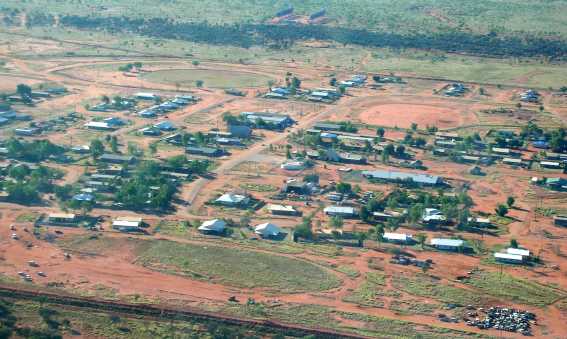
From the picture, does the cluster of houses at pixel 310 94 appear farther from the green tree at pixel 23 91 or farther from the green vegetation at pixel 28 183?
the green vegetation at pixel 28 183

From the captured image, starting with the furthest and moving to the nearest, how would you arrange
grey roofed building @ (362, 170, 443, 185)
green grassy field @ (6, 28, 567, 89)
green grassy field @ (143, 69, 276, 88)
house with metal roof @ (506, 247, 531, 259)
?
green grassy field @ (6, 28, 567, 89), green grassy field @ (143, 69, 276, 88), grey roofed building @ (362, 170, 443, 185), house with metal roof @ (506, 247, 531, 259)

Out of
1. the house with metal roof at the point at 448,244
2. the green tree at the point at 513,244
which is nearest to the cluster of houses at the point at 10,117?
the house with metal roof at the point at 448,244

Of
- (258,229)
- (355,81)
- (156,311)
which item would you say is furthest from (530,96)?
(156,311)

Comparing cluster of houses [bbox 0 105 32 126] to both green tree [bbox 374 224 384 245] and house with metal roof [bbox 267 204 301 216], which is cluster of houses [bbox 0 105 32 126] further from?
green tree [bbox 374 224 384 245]

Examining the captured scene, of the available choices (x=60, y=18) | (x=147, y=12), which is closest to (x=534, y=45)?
(x=147, y=12)

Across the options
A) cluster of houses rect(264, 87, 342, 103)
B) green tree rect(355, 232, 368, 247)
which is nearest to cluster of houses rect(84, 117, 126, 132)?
cluster of houses rect(264, 87, 342, 103)

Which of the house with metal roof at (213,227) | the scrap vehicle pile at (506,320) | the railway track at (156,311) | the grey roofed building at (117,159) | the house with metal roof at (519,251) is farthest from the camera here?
the grey roofed building at (117,159)
